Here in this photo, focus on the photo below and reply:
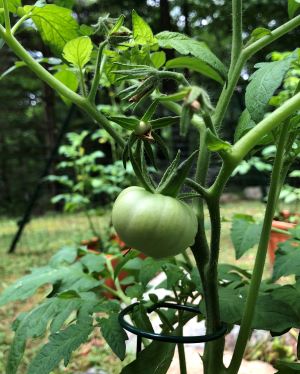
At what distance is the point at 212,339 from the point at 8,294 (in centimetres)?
51

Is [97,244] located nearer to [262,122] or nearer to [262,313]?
[262,313]

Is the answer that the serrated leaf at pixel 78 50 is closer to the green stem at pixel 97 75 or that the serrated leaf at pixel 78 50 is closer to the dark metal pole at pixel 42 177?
the green stem at pixel 97 75

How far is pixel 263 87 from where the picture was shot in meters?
0.52

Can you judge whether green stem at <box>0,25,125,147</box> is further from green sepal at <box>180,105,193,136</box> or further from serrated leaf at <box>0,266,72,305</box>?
serrated leaf at <box>0,266,72,305</box>

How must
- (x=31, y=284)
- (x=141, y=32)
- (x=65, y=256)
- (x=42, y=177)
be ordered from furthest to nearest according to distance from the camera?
(x=42, y=177)
(x=65, y=256)
(x=31, y=284)
(x=141, y=32)

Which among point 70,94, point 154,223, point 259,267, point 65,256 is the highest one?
point 70,94

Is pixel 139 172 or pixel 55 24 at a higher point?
pixel 55 24

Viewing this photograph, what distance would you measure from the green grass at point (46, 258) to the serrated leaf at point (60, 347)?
704 mm

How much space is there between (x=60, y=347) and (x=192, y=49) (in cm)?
47

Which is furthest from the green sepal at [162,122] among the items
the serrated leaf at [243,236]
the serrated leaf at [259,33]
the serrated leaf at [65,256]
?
the serrated leaf at [65,256]

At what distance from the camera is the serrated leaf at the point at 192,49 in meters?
0.56

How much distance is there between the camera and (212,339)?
57 cm

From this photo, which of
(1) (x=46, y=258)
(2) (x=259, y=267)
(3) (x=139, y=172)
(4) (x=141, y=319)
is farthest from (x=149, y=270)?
(1) (x=46, y=258)

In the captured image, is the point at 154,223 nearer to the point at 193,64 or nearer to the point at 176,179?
the point at 176,179
